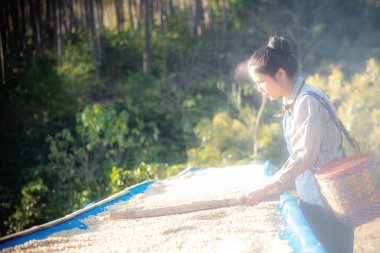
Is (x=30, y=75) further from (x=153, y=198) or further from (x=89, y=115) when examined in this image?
(x=153, y=198)

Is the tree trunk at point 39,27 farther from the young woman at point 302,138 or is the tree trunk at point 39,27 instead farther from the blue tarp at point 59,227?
the young woman at point 302,138

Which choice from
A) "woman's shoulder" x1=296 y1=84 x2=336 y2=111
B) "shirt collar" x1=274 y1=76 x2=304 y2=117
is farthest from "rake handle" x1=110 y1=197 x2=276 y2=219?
"woman's shoulder" x1=296 y1=84 x2=336 y2=111

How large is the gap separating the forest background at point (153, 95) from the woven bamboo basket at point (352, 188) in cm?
427

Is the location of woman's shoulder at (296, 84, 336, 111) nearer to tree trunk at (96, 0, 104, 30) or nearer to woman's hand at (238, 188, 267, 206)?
woman's hand at (238, 188, 267, 206)

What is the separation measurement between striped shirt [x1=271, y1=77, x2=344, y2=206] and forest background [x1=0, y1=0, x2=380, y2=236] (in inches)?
163

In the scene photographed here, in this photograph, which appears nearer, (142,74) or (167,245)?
(167,245)

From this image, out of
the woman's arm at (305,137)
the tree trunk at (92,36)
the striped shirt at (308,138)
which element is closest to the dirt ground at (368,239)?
the striped shirt at (308,138)

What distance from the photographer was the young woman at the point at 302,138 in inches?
73.0

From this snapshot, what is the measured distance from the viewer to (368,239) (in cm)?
447

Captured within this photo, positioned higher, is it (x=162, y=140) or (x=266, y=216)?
(x=266, y=216)

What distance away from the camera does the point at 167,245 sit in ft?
6.13

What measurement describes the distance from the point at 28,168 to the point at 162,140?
3232 mm

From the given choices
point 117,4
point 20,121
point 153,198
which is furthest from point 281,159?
point 117,4

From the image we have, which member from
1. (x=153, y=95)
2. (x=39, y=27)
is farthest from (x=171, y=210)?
(x=39, y=27)
